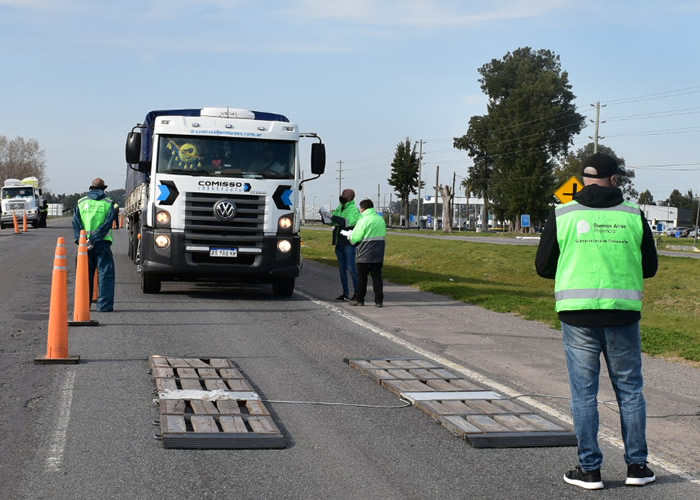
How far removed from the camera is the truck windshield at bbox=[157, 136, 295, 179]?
15820mm

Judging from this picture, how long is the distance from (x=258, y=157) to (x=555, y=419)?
9.79m

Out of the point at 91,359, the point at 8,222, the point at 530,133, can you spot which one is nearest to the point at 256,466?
the point at 91,359

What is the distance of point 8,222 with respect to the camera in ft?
187

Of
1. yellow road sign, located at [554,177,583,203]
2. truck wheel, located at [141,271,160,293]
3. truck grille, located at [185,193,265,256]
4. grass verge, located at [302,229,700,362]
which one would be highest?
yellow road sign, located at [554,177,583,203]

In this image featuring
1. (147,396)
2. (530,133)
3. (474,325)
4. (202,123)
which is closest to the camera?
(147,396)

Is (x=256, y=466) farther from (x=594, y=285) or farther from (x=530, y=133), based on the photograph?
(x=530, y=133)

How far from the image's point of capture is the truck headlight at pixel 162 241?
1560 cm

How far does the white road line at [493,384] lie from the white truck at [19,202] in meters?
45.1

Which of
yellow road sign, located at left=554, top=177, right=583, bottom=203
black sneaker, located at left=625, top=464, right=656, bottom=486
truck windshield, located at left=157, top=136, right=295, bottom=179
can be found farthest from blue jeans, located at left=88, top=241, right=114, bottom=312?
black sneaker, located at left=625, top=464, right=656, bottom=486

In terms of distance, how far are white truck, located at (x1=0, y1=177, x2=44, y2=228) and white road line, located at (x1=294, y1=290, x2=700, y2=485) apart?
4512cm

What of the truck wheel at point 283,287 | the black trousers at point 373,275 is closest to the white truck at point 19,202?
the truck wheel at point 283,287

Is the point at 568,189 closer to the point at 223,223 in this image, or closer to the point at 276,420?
the point at 223,223

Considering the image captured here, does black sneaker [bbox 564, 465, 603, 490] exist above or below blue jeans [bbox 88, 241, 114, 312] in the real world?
below

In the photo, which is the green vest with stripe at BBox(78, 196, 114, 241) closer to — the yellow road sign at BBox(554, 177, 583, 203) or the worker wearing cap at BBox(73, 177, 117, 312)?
the worker wearing cap at BBox(73, 177, 117, 312)
